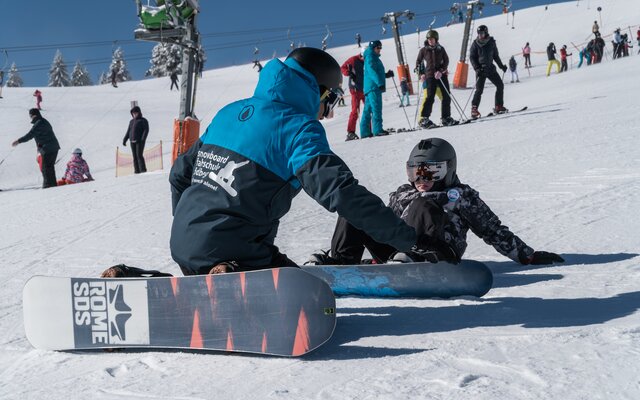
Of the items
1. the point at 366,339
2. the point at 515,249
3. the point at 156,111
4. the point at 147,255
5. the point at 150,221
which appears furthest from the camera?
the point at 156,111

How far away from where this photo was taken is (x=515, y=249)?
402 centimetres

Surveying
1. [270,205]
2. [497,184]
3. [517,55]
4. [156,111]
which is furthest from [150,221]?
[517,55]

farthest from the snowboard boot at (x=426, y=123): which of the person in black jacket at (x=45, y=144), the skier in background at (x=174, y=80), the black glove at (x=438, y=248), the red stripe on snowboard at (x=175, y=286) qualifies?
the skier in background at (x=174, y=80)

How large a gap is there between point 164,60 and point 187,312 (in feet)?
233

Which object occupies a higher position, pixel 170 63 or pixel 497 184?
pixel 170 63

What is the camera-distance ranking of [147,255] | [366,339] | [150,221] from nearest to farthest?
[366,339]
[147,255]
[150,221]

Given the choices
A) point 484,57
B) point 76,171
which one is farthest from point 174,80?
point 484,57

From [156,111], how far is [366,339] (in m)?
30.4

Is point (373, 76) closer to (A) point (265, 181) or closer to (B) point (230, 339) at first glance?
(A) point (265, 181)

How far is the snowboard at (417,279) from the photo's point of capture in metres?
3.36

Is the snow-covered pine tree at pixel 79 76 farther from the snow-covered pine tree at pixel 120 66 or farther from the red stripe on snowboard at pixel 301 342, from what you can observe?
the red stripe on snowboard at pixel 301 342

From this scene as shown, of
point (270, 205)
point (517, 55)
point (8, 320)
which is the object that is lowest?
point (8, 320)

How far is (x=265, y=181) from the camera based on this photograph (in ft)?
8.74

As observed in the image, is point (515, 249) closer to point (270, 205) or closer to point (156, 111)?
point (270, 205)
